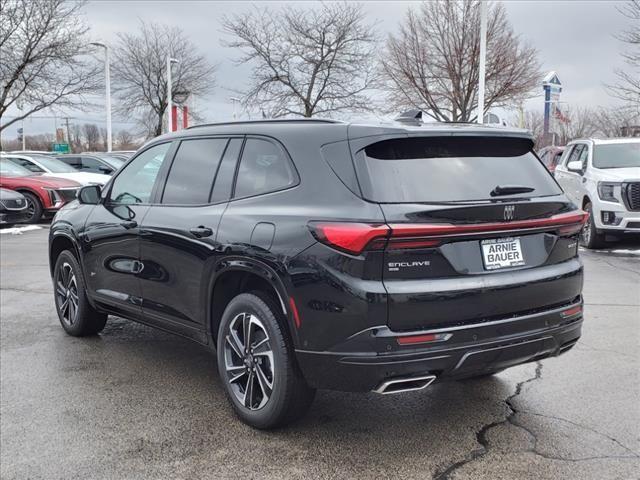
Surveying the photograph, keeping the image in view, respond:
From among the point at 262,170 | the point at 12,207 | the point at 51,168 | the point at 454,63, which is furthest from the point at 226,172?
the point at 454,63

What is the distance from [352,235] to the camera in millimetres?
3107

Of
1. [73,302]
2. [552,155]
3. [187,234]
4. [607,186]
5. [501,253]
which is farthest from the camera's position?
[552,155]

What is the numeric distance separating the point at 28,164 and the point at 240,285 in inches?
619

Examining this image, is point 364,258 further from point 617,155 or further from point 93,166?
point 93,166

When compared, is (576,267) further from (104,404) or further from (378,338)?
(104,404)

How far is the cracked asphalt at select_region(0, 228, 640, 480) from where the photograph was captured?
10.9 ft

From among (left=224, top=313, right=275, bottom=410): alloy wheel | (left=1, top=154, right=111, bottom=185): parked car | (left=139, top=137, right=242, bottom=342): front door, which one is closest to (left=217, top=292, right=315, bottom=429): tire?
(left=224, top=313, right=275, bottom=410): alloy wheel

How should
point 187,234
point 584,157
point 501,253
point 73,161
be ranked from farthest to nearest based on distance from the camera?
point 73,161
point 584,157
point 187,234
point 501,253

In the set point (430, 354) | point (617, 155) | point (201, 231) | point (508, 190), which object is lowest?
point (430, 354)

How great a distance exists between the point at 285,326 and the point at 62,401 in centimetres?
177

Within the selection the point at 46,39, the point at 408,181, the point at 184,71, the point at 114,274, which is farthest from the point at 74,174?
the point at 184,71

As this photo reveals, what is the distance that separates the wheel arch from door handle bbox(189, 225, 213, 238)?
25 centimetres

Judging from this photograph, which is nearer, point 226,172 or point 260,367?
point 260,367

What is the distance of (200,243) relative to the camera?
4.00 meters
